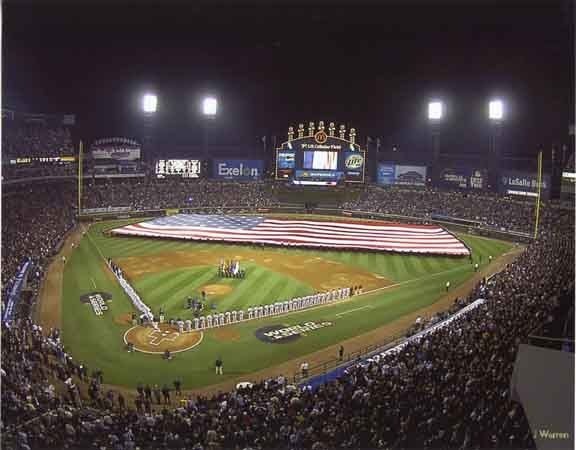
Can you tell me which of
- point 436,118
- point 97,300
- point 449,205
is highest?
point 436,118

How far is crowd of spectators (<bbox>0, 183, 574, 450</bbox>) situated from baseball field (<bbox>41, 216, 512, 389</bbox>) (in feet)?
7.36

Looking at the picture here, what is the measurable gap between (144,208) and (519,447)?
51.4 metres

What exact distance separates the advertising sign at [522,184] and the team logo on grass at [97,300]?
40.5 m

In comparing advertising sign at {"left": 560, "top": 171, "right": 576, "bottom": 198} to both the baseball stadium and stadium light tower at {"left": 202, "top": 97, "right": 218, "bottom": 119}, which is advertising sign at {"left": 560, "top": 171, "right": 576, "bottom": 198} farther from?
stadium light tower at {"left": 202, "top": 97, "right": 218, "bottom": 119}

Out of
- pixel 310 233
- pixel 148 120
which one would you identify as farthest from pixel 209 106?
pixel 310 233

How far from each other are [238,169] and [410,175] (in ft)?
68.1

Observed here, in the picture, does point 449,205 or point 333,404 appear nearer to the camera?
point 333,404

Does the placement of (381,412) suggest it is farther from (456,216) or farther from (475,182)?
(475,182)

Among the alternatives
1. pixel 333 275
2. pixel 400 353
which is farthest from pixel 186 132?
pixel 400 353

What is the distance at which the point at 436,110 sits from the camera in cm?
6075

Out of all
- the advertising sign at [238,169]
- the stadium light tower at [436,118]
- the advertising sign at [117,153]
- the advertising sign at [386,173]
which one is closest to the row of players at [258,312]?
the advertising sign at [386,173]

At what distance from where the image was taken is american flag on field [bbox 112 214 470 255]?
40344 millimetres

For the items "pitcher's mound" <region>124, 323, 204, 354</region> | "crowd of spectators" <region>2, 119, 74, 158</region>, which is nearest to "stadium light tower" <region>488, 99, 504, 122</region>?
"pitcher's mound" <region>124, 323, 204, 354</region>

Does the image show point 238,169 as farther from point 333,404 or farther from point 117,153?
point 333,404
